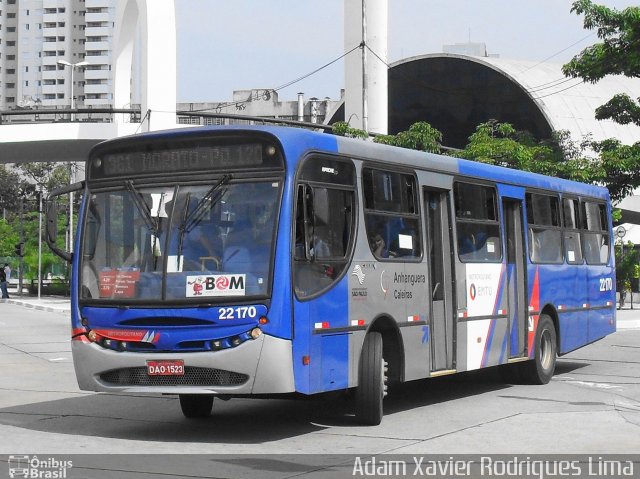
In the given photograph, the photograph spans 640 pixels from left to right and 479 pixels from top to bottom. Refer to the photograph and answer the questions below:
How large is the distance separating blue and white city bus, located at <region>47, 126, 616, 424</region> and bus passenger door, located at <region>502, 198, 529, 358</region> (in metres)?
2.08

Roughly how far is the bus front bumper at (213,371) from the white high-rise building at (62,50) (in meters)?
150

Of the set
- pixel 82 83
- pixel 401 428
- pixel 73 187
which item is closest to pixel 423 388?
pixel 401 428

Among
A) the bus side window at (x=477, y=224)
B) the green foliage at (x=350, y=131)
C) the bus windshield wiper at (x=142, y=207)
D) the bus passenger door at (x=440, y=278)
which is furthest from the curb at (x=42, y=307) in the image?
the bus windshield wiper at (x=142, y=207)

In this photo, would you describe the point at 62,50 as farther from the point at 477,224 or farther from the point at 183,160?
the point at 183,160

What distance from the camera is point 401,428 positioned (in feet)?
38.1

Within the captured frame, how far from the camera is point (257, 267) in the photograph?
10.5 metres

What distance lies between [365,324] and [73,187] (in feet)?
10.4

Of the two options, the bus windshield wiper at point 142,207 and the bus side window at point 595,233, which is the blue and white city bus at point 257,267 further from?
the bus side window at point 595,233

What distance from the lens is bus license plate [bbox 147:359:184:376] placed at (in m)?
10.6

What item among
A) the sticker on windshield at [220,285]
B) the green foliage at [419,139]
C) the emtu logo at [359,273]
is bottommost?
the sticker on windshield at [220,285]

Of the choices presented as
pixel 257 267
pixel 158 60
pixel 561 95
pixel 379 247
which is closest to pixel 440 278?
pixel 379 247

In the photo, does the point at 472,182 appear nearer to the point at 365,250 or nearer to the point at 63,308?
the point at 365,250

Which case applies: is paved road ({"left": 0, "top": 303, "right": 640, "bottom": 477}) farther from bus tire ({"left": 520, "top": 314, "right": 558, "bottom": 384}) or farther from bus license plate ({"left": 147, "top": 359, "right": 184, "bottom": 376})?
bus license plate ({"left": 147, "top": 359, "right": 184, "bottom": 376})

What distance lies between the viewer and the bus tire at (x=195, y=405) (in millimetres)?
12453
